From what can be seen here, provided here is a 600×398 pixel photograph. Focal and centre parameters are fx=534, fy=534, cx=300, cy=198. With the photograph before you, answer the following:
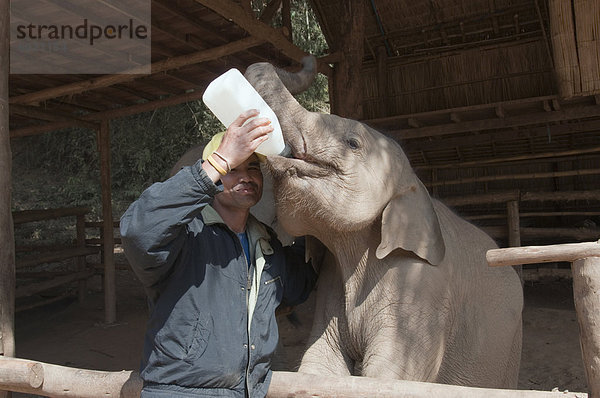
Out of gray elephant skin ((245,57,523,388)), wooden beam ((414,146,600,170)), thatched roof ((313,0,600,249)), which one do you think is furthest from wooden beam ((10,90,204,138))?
gray elephant skin ((245,57,523,388))

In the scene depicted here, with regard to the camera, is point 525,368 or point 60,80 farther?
point 60,80

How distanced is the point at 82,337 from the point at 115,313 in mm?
921

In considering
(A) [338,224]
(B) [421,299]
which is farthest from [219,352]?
(B) [421,299]

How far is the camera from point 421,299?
7.54 ft

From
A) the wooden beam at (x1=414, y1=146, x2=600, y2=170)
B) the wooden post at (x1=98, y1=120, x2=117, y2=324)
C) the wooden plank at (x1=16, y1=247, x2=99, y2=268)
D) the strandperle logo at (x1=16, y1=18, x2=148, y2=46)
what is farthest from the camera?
the wooden plank at (x1=16, y1=247, x2=99, y2=268)

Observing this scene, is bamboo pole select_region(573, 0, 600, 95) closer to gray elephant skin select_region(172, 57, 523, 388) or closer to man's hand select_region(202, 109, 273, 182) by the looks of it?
gray elephant skin select_region(172, 57, 523, 388)

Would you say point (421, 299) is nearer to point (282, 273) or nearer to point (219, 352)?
point (282, 273)

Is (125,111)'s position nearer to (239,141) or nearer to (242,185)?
(242,185)

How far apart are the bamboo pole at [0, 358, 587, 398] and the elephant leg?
0.50 metres

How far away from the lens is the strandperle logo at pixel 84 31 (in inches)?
183

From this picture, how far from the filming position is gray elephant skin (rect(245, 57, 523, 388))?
2.13 m

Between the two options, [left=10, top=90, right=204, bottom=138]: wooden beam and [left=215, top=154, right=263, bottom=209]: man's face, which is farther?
[left=10, top=90, right=204, bottom=138]: wooden beam

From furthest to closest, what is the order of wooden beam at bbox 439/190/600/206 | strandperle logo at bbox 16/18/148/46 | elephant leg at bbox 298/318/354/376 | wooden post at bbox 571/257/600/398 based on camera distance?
wooden beam at bbox 439/190/600/206 → strandperle logo at bbox 16/18/148/46 → elephant leg at bbox 298/318/354/376 → wooden post at bbox 571/257/600/398

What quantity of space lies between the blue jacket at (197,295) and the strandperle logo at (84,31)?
11.1 feet
